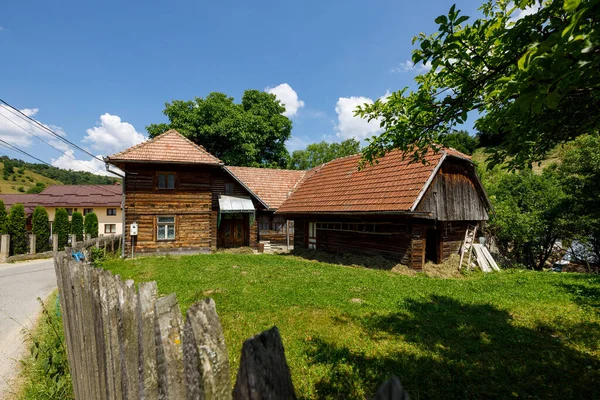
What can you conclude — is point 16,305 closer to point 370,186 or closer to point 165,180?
point 165,180

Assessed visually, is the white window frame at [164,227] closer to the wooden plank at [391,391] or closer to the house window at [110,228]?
the wooden plank at [391,391]

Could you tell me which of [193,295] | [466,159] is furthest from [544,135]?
[466,159]

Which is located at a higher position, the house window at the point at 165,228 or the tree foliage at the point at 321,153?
the tree foliage at the point at 321,153

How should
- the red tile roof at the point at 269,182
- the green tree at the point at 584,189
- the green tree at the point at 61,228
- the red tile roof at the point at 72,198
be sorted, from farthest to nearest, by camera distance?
the red tile roof at the point at 72,198, the green tree at the point at 61,228, the red tile roof at the point at 269,182, the green tree at the point at 584,189

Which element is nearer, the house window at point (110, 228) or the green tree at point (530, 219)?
the green tree at point (530, 219)

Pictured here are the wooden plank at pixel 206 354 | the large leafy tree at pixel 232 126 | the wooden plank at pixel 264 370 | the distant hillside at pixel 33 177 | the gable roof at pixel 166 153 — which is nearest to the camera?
the wooden plank at pixel 264 370

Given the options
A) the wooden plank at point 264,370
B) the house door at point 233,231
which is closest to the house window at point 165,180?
the house door at point 233,231

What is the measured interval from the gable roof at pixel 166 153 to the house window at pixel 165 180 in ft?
3.59

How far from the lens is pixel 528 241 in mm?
16125

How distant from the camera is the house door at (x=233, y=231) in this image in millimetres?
21028

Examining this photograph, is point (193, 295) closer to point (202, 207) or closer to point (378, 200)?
point (378, 200)

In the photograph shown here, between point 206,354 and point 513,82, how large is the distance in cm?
264

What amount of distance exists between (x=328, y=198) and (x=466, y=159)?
697 centimetres

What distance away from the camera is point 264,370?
3.27ft
